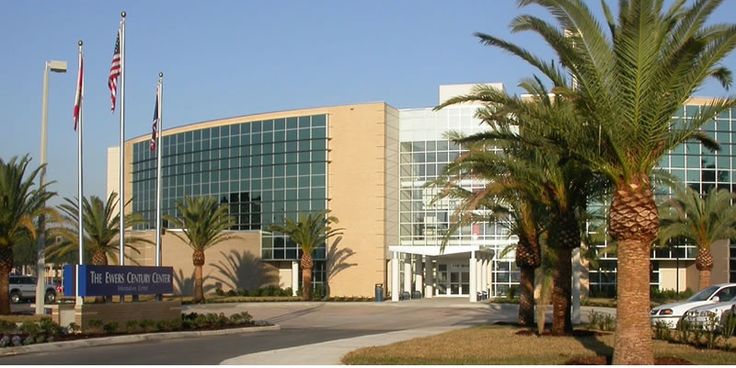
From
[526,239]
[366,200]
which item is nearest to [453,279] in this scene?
[366,200]

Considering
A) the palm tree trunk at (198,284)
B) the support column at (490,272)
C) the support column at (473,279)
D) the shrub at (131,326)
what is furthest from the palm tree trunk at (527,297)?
the support column at (490,272)

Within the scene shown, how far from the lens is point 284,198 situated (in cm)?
6238

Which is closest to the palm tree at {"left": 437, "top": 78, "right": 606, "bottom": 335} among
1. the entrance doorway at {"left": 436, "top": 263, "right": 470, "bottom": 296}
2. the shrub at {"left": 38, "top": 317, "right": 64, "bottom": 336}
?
the shrub at {"left": 38, "top": 317, "right": 64, "bottom": 336}

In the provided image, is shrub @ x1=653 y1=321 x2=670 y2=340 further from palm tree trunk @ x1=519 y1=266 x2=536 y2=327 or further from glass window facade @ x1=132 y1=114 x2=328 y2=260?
glass window facade @ x1=132 y1=114 x2=328 y2=260

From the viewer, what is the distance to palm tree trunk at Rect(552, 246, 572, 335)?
23375 millimetres

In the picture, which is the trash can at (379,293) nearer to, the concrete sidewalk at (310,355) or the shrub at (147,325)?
the shrub at (147,325)

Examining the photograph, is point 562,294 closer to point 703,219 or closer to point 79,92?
point 79,92

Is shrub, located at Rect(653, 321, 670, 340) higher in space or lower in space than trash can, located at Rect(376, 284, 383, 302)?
higher

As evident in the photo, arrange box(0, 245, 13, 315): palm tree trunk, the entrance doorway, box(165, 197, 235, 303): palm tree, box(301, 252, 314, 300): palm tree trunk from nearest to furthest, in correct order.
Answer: box(0, 245, 13, 315): palm tree trunk → box(165, 197, 235, 303): palm tree → box(301, 252, 314, 300): palm tree trunk → the entrance doorway

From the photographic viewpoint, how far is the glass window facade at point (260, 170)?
202ft

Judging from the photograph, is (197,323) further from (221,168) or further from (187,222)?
(221,168)

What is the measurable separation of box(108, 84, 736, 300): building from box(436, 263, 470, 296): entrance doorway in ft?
0.24

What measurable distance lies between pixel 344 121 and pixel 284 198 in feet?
23.0

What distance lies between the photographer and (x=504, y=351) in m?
19.4
